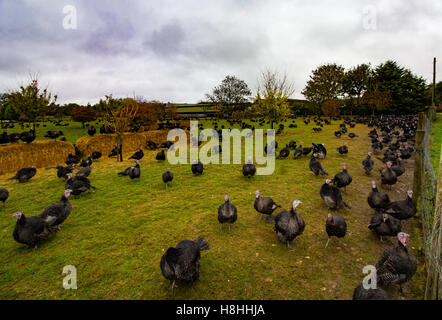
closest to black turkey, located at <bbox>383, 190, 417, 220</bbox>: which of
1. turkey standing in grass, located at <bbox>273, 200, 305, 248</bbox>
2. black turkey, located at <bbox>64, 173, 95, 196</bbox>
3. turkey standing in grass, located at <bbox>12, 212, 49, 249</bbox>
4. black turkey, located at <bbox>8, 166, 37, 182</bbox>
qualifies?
turkey standing in grass, located at <bbox>273, 200, 305, 248</bbox>

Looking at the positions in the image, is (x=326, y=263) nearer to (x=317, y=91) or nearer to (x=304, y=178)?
(x=304, y=178)

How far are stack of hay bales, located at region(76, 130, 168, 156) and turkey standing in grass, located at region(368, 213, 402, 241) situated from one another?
19432mm

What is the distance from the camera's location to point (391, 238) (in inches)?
249

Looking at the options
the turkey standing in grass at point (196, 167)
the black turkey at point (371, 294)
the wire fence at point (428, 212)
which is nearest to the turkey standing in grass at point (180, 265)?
the black turkey at point (371, 294)

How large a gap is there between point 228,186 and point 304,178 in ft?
14.2

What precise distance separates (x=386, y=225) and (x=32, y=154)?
67.1 feet

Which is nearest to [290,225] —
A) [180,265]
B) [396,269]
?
[396,269]

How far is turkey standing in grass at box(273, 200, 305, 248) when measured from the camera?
5.78 metres

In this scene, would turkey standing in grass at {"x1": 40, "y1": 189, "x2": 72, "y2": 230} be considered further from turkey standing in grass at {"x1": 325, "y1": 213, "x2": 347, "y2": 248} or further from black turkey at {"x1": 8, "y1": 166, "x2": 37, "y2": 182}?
turkey standing in grass at {"x1": 325, "y1": 213, "x2": 347, "y2": 248}

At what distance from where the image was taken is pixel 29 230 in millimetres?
5887

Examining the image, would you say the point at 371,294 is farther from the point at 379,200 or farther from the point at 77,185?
the point at 77,185

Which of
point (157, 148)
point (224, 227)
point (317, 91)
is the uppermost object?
point (317, 91)
